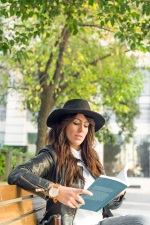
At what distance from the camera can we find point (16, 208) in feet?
7.38

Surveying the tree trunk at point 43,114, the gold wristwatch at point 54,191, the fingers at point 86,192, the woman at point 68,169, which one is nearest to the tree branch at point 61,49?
the tree trunk at point 43,114

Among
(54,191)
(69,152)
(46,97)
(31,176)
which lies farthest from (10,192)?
(46,97)

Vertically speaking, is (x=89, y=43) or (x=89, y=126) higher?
(x=89, y=43)

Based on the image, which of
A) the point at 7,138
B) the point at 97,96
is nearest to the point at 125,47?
the point at 97,96

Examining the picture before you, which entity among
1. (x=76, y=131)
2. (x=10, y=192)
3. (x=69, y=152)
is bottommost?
(x=10, y=192)

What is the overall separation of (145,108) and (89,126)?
2638 centimetres

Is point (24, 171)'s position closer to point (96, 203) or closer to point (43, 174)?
point (43, 174)

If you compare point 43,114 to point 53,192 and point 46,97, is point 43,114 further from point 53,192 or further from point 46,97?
point 53,192

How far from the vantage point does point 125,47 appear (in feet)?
39.6

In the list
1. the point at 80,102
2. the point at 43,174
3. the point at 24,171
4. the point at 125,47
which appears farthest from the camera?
the point at 125,47

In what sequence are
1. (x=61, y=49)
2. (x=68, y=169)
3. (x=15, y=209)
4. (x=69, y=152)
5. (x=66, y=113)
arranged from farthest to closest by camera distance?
(x=61, y=49) < (x=66, y=113) < (x=69, y=152) < (x=68, y=169) < (x=15, y=209)

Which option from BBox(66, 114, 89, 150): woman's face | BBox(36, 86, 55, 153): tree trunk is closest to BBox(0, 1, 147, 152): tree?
BBox(36, 86, 55, 153): tree trunk

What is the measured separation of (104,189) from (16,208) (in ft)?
1.89

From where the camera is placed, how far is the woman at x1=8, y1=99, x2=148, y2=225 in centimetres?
213
